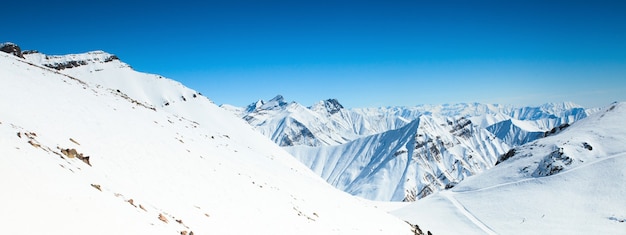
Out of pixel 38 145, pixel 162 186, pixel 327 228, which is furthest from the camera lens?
pixel 327 228

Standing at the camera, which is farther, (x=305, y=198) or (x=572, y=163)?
(x=572, y=163)

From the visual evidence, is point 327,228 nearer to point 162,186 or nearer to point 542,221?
point 162,186

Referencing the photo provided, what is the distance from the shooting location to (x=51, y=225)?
32.1 ft

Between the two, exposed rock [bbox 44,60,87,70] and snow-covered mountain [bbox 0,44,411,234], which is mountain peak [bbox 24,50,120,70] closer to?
exposed rock [bbox 44,60,87,70]

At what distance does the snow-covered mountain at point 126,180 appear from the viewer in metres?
11.3

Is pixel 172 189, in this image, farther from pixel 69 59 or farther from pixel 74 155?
pixel 69 59

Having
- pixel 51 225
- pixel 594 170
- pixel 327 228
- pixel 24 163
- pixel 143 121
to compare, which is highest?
pixel 143 121

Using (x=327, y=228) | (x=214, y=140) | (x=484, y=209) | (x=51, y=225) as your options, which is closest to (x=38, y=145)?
(x=51, y=225)

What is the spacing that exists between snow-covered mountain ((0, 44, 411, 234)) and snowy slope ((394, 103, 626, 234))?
86.6ft

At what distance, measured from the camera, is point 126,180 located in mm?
17906

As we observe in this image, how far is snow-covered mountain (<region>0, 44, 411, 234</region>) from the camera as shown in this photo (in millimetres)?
11312

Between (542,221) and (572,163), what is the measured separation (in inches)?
1079

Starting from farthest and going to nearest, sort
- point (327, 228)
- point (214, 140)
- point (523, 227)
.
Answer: point (523, 227)
point (214, 140)
point (327, 228)

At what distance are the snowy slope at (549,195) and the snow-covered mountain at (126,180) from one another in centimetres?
2639
